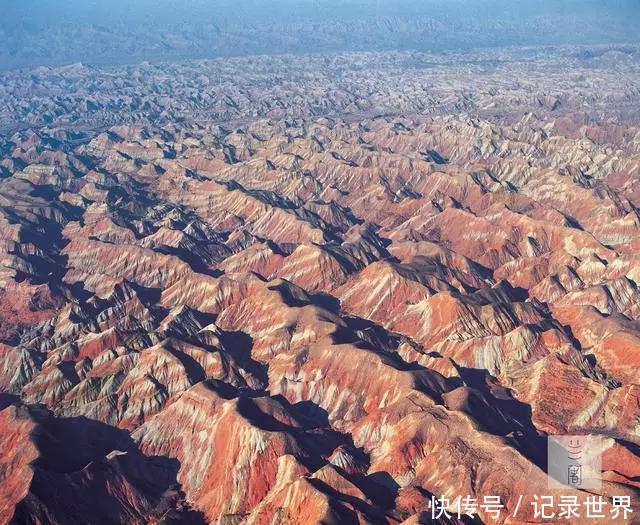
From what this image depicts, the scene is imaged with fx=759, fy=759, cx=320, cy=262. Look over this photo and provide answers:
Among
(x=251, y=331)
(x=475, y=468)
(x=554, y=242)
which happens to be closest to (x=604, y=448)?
(x=475, y=468)

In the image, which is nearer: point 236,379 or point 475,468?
point 475,468

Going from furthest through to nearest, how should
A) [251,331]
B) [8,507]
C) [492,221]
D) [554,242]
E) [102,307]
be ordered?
[492,221], [554,242], [102,307], [251,331], [8,507]

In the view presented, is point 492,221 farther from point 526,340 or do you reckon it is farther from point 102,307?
point 102,307

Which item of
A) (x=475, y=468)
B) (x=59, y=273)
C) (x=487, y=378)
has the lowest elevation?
(x=59, y=273)

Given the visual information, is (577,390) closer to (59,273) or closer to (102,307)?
(102,307)

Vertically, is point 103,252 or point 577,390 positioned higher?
point 577,390

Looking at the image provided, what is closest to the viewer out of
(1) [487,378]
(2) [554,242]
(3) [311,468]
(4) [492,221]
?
(3) [311,468]
